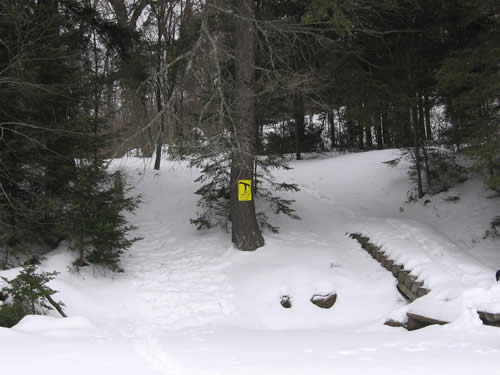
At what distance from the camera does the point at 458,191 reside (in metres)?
11.9

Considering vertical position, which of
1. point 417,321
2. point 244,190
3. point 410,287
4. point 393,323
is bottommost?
point 393,323

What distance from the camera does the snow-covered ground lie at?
13.2 ft

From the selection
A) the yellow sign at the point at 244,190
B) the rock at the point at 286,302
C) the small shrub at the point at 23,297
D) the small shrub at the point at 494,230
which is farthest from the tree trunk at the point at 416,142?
the small shrub at the point at 23,297

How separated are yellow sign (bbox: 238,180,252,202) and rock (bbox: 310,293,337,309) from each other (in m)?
2.81

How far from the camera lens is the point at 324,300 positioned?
6.95 m

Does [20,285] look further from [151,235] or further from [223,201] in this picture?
[223,201]

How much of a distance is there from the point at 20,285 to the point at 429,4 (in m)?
10.5

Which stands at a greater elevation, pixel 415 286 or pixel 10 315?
pixel 10 315

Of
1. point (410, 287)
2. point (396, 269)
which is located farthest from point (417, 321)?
point (396, 269)

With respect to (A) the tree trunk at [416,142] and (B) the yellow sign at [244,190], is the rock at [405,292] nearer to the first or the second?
(B) the yellow sign at [244,190]

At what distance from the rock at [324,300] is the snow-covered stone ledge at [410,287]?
1.21 metres

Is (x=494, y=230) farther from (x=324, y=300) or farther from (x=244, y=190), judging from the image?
(x=244, y=190)

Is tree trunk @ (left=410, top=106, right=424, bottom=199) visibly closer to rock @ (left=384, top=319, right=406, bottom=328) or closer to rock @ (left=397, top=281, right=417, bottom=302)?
rock @ (left=397, top=281, right=417, bottom=302)

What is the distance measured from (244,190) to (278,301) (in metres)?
2.78
